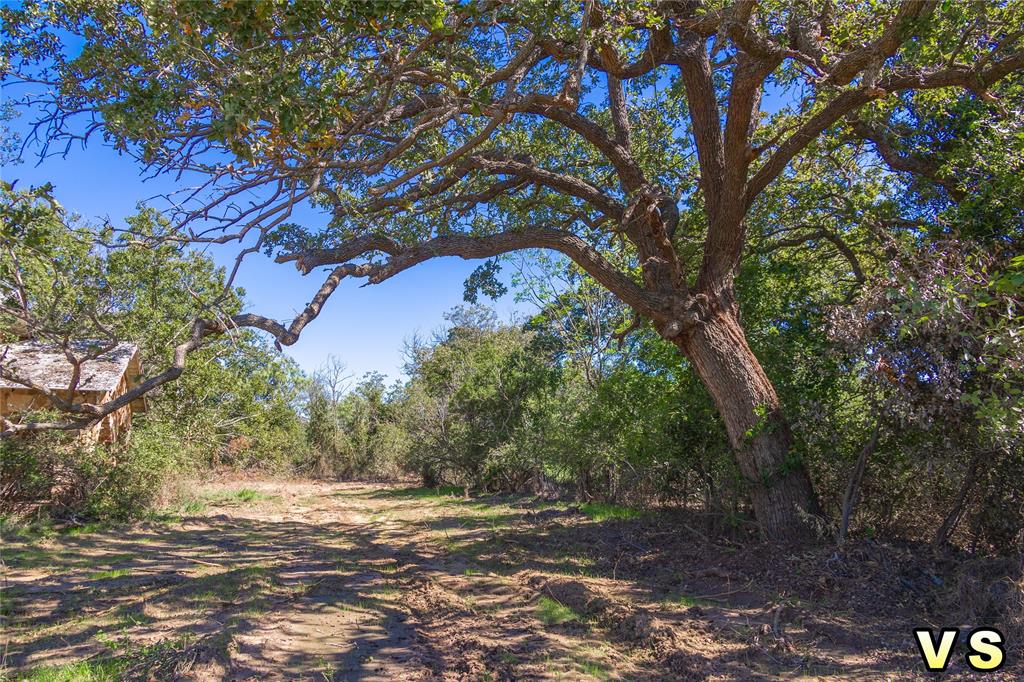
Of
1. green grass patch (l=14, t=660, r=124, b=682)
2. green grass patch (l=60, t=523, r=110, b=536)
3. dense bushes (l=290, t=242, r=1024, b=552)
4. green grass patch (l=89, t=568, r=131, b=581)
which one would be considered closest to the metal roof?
green grass patch (l=60, t=523, r=110, b=536)

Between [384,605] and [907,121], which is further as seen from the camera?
[907,121]

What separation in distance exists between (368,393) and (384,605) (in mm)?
22640

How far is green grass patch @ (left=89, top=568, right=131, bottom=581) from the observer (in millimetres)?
7462

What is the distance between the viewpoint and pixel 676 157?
390 inches

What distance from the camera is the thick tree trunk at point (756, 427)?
7238 mm

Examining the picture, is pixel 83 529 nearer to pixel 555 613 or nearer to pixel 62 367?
pixel 62 367

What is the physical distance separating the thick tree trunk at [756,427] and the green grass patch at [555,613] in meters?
2.89

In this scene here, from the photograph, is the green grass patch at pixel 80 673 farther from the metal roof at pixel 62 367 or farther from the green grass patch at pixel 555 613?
the metal roof at pixel 62 367

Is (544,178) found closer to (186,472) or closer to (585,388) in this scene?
(585,388)

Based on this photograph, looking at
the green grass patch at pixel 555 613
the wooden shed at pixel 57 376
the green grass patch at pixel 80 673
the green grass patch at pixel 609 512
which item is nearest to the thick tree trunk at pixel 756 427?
the green grass patch at pixel 555 613

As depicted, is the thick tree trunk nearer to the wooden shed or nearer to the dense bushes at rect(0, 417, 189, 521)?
the wooden shed

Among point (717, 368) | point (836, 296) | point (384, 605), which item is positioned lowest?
point (384, 605)

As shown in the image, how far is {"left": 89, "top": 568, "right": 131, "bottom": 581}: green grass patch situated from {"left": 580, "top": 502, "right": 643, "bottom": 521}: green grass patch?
7.16 metres

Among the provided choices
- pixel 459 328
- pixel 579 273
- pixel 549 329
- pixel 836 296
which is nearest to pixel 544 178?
pixel 836 296
